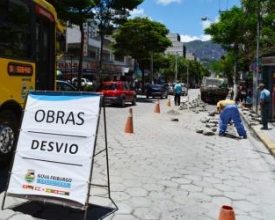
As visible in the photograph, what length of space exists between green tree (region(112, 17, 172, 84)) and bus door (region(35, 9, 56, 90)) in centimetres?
3754

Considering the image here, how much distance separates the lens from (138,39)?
4675 cm

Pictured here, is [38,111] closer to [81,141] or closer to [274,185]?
[81,141]

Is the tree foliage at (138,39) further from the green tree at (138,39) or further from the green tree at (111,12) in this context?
the green tree at (111,12)

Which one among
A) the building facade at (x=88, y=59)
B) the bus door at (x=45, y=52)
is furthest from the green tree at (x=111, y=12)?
the bus door at (x=45, y=52)

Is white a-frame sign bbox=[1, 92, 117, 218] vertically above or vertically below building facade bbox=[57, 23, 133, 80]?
below

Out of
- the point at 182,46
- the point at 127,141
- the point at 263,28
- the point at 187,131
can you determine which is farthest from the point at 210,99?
the point at 182,46

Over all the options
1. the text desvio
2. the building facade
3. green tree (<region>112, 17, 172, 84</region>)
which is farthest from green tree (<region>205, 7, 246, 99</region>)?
the text desvio

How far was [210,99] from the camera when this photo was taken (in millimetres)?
36375

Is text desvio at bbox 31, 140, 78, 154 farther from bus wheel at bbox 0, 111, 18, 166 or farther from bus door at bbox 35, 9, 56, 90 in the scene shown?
bus door at bbox 35, 9, 56, 90

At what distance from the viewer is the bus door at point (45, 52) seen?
29.0ft

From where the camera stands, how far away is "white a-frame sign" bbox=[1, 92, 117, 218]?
5031 mm

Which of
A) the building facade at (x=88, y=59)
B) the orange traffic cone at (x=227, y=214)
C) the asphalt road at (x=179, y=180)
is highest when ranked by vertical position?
the building facade at (x=88, y=59)

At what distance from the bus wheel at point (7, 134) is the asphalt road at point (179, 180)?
1563mm

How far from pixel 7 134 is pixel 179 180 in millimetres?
3102
